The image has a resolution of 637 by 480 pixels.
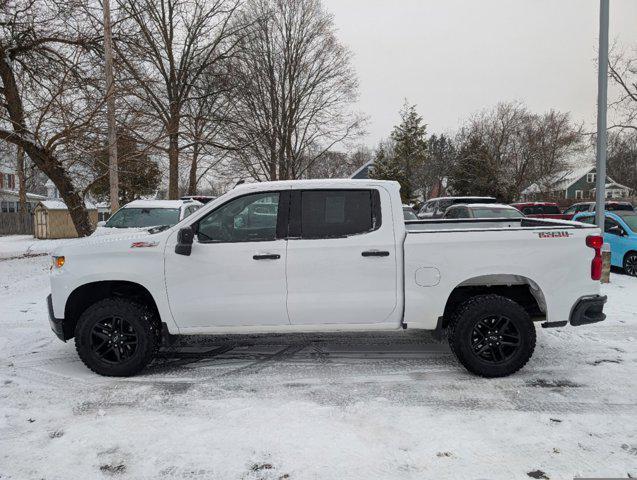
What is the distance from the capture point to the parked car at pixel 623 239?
10.2 meters

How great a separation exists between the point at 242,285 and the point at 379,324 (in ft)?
4.60

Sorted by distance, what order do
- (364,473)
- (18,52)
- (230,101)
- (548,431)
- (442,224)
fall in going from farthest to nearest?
(230,101), (18,52), (442,224), (548,431), (364,473)

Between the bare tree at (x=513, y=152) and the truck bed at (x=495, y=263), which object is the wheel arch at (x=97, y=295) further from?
the bare tree at (x=513, y=152)

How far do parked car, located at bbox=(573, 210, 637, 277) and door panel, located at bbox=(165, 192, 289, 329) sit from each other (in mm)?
9267

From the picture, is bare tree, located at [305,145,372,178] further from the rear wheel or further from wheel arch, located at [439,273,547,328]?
wheel arch, located at [439,273,547,328]

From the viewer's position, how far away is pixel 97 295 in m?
4.73

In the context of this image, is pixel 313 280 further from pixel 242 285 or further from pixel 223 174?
pixel 223 174

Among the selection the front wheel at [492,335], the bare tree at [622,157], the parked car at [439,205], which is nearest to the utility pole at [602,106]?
the front wheel at [492,335]

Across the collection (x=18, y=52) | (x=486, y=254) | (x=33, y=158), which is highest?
(x=18, y=52)

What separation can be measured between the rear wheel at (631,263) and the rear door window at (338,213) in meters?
8.77

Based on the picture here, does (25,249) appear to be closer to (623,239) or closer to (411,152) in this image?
(623,239)

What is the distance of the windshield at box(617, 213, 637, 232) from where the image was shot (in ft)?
34.3

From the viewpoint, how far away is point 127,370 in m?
4.51

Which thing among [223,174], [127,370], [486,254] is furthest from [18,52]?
[223,174]
